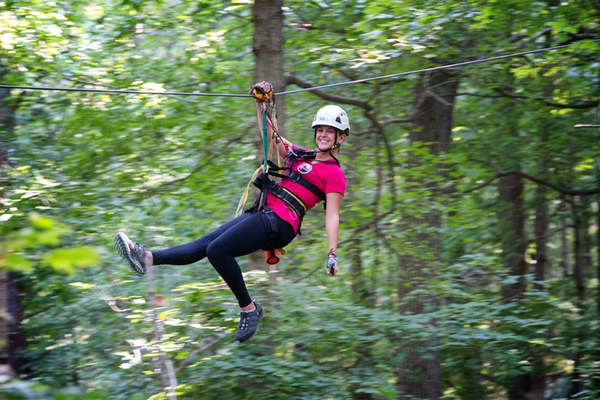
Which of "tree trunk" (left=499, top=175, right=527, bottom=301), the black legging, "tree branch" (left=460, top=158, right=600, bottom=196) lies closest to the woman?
the black legging

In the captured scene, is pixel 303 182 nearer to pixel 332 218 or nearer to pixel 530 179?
pixel 332 218

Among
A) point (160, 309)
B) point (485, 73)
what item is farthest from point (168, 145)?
A: point (485, 73)

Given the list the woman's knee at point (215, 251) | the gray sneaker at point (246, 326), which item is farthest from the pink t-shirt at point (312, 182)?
the gray sneaker at point (246, 326)

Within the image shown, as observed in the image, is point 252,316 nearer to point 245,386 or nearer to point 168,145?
point 245,386

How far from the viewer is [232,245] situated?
3.43m

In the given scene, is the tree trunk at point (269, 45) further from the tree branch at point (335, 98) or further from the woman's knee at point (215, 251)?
the woman's knee at point (215, 251)

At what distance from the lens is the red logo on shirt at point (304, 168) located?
373 cm

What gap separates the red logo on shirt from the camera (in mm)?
3727

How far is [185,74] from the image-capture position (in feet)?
24.6

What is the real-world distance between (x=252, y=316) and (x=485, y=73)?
4717mm

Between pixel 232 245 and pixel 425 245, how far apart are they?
3.77 m

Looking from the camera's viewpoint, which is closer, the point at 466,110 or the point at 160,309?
the point at 160,309

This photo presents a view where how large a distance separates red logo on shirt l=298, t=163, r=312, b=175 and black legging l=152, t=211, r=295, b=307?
0.33 meters

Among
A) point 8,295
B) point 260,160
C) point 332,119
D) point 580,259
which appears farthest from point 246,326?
point 580,259
